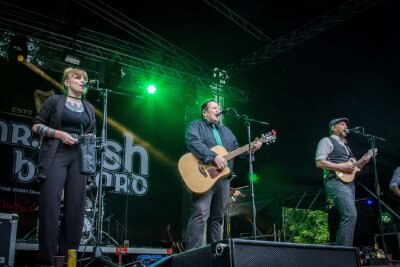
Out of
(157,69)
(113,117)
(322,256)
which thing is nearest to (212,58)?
(157,69)

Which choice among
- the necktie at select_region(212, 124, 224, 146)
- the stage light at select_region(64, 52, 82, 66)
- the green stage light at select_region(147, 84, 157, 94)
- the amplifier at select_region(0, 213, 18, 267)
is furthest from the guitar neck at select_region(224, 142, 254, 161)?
the green stage light at select_region(147, 84, 157, 94)

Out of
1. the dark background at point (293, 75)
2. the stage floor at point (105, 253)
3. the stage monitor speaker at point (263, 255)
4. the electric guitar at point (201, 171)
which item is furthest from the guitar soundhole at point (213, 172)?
the dark background at point (293, 75)

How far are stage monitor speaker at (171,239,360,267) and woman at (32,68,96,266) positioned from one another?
1148mm

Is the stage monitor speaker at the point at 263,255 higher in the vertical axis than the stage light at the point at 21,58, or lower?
lower

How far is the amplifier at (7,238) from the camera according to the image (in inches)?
195

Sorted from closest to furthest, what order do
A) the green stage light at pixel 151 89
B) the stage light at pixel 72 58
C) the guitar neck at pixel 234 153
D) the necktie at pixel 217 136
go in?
the guitar neck at pixel 234 153, the necktie at pixel 217 136, the stage light at pixel 72 58, the green stage light at pixel 151 89

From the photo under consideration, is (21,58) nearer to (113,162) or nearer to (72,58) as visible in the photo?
(72,58)

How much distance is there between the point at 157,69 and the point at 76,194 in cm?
743

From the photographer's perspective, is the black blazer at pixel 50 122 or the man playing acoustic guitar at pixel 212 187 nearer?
the black blazer at pixel 50 122

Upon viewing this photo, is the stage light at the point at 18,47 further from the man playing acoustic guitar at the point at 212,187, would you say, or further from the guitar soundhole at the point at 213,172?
the guitar soundhole at the point at 213,172

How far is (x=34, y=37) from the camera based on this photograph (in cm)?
919

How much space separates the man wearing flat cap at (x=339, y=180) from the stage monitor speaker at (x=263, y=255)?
3101mm

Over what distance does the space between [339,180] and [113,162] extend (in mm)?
6133

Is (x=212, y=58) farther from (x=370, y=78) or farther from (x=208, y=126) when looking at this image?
(x=208, y=126)
